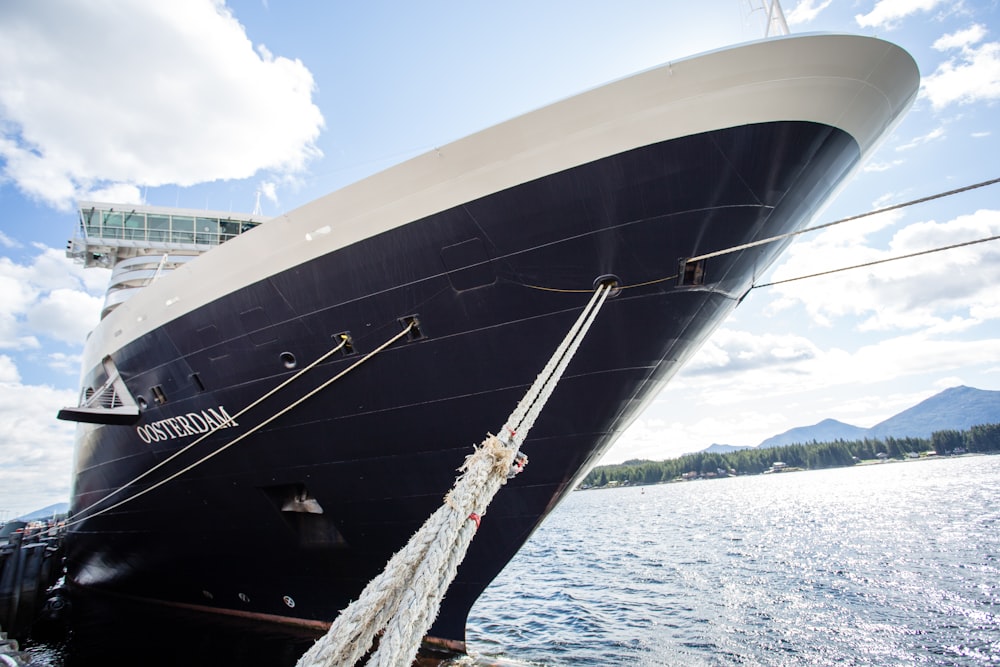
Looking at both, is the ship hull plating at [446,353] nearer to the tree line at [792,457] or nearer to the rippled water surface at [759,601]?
the rippled water surface at [759,601]

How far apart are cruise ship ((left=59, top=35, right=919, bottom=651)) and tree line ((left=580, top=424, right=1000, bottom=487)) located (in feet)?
372

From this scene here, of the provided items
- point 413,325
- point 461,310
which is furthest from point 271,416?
point 461,310

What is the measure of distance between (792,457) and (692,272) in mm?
142980

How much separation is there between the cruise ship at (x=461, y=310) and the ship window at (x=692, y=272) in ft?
0.07

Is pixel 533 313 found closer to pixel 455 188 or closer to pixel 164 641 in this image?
pixel 455 188

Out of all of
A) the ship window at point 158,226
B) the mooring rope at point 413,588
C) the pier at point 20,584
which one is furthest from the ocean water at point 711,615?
the ship window at point 158,226

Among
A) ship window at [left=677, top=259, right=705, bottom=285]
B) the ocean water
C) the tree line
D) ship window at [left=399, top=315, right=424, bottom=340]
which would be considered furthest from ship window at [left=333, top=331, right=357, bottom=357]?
the tree line

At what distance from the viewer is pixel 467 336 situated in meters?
5.54

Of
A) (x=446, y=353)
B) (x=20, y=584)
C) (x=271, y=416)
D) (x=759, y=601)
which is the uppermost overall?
(x=446, y=353)

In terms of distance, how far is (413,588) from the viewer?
87.3 inches

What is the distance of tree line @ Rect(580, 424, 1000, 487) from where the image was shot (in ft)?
369

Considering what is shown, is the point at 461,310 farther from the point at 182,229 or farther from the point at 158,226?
the point at 158,226

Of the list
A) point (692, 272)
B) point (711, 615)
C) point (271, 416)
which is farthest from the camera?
point (711, 615)

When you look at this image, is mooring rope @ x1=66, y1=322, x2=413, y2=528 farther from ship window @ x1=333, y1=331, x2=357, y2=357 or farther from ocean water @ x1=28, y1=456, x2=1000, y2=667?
ocean water @ x1=28, y1=456, x2=1000, y2=667
